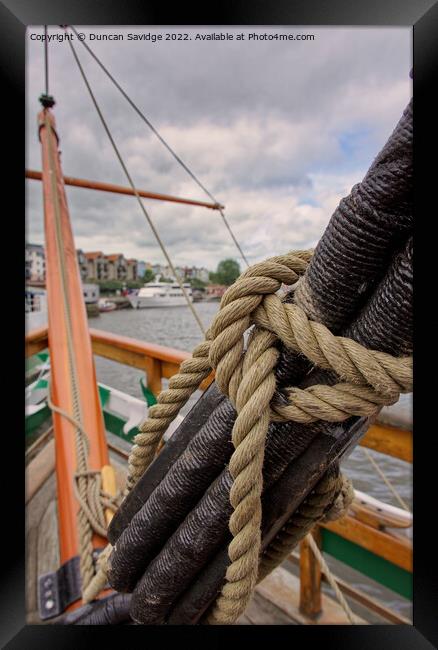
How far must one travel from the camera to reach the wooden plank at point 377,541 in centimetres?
118

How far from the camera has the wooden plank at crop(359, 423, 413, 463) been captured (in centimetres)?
108

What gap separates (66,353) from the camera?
1652 millimetres

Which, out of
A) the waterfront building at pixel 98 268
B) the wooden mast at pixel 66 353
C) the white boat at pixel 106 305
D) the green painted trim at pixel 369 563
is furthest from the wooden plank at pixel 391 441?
the waterfront building at pixel 98 268

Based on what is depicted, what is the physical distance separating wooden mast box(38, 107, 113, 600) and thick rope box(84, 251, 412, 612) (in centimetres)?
76

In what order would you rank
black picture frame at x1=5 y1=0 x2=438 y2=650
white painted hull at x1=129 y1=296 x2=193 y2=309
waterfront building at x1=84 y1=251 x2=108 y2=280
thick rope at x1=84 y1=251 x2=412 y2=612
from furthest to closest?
1. waterfront building at x1=84 y1=251 x2=108 y2=280
2. white painted hull at x1=129 y1=296 x2=193 y2=309
3. black picture frame at x1=5 y1=0 x2=438 y2=650
4. thick rope at x1=84 y1=251 x2=412 y2=612

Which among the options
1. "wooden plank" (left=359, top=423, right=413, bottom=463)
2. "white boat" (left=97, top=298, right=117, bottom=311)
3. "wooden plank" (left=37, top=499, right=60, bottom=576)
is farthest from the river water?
"wooden plank" (left=37, top=499, right=60, bottom=576)

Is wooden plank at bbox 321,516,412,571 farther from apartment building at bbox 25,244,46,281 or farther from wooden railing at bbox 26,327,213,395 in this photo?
apartment building at bbox 25,244,46,281

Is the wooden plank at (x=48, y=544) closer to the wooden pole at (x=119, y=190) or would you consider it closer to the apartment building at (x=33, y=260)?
the apartment building at (x=33, y=260)

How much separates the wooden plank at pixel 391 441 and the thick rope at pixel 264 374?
30.1 inches
